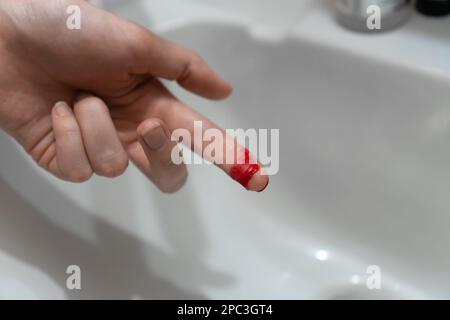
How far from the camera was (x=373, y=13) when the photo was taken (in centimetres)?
56

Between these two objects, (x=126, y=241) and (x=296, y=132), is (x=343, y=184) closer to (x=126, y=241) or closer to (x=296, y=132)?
(x=296, y=132)

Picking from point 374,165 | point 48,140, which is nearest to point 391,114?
point 374,165

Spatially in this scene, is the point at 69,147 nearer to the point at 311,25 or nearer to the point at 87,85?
the point at 87,85

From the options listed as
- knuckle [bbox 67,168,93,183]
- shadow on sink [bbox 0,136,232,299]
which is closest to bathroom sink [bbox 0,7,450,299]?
shadow on sink [bbox 0,136,232,299]

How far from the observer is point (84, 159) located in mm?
427

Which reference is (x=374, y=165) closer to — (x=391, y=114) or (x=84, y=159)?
(x=391, y=114)

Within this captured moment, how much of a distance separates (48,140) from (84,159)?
0.06 metres

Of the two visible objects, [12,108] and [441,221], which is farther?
[441,221]

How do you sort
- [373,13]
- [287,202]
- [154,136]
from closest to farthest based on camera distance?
[154,136], [373,13], [287,202]

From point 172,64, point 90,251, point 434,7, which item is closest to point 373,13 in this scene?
point 434,7

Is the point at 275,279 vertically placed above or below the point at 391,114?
below

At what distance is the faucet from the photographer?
1.80ft

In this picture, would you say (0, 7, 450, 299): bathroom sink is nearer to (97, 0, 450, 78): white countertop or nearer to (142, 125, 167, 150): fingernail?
(97, 0, 450, 78): white countertop

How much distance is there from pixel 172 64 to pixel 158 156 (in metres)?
0.08
